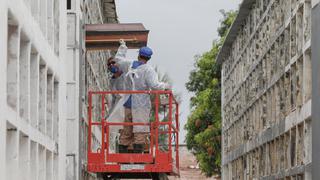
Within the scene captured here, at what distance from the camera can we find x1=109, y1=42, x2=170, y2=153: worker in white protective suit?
18516mm

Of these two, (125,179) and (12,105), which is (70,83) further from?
(12,105)

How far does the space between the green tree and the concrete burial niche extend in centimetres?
3529

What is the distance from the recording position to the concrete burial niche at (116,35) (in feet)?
68.2

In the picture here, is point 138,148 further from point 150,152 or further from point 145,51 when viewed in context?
point 145,51

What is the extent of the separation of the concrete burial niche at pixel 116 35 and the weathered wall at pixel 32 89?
10.4ft

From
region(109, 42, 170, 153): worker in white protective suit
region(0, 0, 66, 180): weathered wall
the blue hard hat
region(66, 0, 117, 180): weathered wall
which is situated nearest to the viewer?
region(0, 0, 66, 180): weathered wall

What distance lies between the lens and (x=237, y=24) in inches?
1531

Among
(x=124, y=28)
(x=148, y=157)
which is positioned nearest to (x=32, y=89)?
(x=148, y=157)

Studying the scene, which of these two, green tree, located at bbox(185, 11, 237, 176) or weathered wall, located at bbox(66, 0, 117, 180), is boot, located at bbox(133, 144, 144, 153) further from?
green tree, located at bbox(185, 11, 237, 176)

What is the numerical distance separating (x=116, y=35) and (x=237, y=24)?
18034 mm

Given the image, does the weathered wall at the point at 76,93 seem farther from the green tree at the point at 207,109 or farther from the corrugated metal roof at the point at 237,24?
the green tree at the point at 207,109

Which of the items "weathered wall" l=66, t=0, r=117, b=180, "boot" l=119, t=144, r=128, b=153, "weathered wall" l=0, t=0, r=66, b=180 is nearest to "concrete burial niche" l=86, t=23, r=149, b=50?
"weathered wall" l=66, t=0, r=117, b=180

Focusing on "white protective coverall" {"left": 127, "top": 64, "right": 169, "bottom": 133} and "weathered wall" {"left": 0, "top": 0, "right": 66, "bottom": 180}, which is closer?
"weathered wall" {"left": 0, "top": 0, "right": 66, "bottom": 180}

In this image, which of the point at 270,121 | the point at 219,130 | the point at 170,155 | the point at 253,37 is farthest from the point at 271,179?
the point at 219,130
